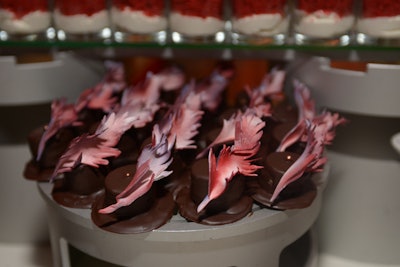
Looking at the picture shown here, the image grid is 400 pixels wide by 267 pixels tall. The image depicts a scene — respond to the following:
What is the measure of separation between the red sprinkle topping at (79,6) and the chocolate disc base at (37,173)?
23cm

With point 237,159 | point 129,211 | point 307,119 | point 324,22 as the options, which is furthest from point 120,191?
point 324,22

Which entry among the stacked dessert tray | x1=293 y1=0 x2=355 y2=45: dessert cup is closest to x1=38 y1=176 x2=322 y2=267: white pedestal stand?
the stacked dessert tray

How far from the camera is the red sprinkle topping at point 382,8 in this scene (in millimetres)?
636

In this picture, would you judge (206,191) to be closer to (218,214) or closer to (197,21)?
(218,214)

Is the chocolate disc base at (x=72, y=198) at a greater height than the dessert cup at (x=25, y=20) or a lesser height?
lesser

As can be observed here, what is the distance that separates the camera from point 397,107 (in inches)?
26.0

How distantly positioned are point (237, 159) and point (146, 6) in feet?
0.96

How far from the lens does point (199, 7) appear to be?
0.69m

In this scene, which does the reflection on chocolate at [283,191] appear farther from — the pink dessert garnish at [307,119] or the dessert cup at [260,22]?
the dessert cup at [260,22]

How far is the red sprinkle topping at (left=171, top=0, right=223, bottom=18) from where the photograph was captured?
68cm

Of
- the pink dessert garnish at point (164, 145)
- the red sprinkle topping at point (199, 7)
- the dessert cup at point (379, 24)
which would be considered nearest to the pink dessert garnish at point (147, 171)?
the pink dessert garnish at point (164, 145)

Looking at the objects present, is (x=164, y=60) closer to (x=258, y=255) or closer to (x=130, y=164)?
(x=130, y=164)

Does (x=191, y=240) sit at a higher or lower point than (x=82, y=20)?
lower

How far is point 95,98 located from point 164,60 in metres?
0.20
